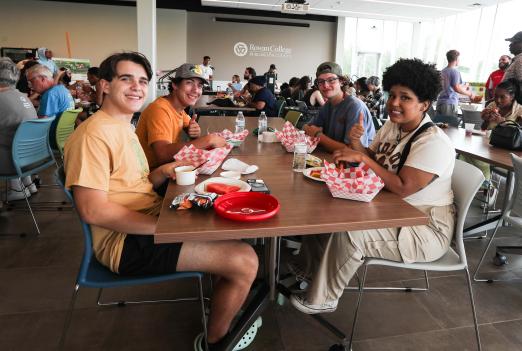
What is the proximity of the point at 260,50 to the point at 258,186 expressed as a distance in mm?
12071

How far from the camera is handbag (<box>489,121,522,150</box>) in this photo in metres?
2.52

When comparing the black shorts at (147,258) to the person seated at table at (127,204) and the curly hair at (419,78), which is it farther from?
the curly hair at (419,78)

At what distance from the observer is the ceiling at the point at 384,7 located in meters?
9.25

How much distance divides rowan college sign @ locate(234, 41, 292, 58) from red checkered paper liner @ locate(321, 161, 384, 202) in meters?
12.0

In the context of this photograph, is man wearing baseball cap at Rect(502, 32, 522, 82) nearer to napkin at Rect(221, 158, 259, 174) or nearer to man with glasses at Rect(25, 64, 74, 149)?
napkin at Rect(221, 158, 259, 174)

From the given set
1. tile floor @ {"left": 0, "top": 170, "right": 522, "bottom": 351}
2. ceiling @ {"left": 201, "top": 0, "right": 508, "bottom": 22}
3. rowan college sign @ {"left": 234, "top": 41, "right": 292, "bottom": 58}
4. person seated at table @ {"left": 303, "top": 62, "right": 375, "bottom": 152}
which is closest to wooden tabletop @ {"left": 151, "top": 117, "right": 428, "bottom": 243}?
tile floor @ {"left": 0, "top": 170, "right": 522, "bottom": 351}

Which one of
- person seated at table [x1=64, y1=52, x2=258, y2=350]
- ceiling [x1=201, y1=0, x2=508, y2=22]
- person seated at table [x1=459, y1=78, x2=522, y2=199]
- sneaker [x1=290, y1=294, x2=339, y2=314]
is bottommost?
sneaker [x1=290, y1=294, x2=339, y2=314]

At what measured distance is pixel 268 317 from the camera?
1816 millimetres

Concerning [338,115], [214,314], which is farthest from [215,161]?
[338,115]

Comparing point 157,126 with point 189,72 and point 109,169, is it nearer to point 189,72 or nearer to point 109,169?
point 189,72

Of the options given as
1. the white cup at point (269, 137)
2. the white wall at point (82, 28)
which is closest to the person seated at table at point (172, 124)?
the white cup at point (269, 137)

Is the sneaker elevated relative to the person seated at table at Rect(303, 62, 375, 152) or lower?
lower

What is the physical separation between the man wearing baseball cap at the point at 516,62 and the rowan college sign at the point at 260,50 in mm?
9706

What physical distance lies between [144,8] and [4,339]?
574 cm
